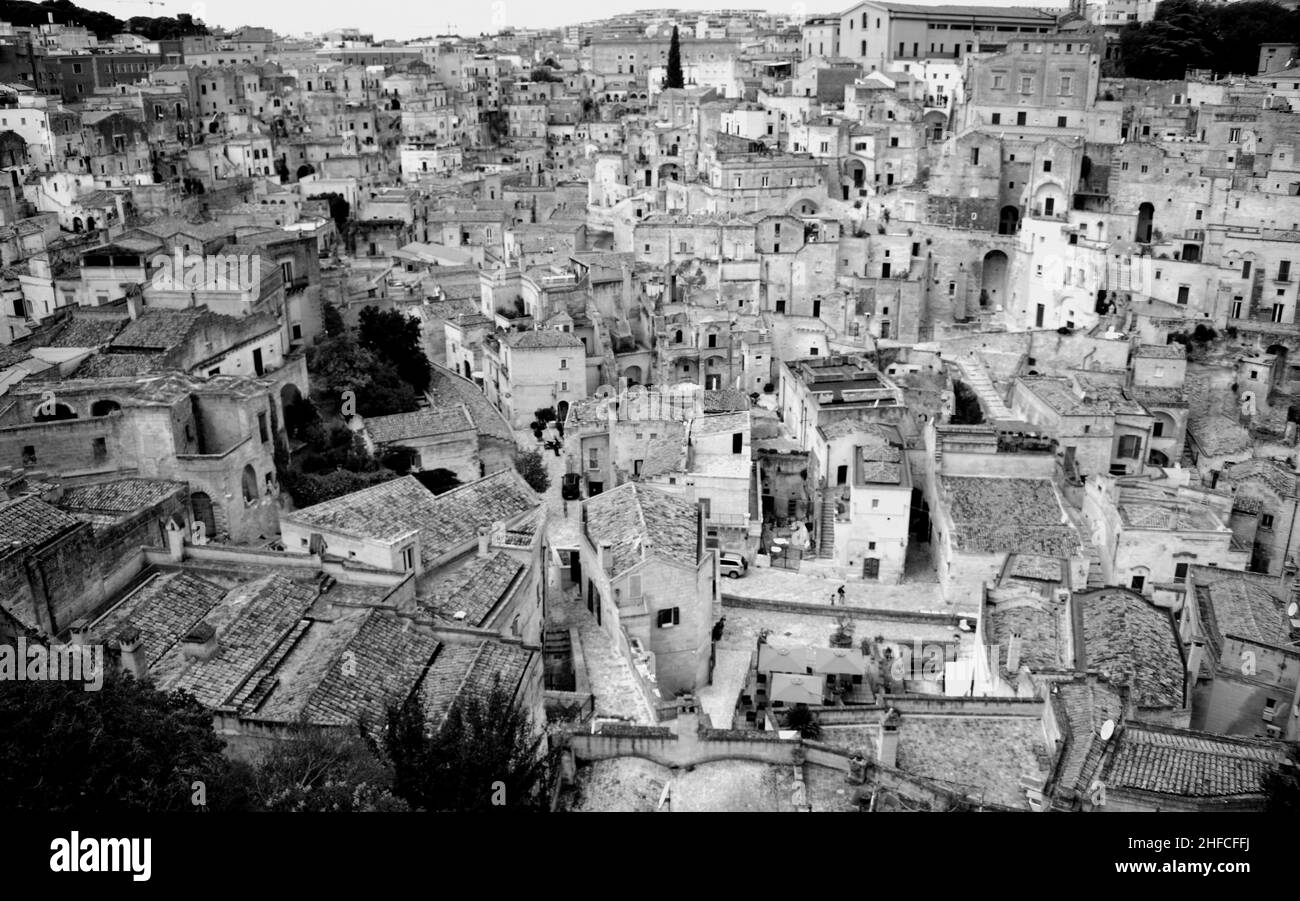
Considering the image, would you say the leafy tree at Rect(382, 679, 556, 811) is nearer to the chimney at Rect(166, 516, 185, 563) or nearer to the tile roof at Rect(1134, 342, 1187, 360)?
the chimney at Rect(166, 516, 185, 563)

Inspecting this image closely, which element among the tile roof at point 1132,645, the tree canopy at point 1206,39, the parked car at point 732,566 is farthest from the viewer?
the tree canopy at point 1206,39

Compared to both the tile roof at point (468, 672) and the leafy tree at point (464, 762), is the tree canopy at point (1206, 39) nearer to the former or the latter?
the tile roof at point (468, 672)

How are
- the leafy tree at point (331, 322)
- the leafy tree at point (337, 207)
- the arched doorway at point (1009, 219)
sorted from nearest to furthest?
the leafy tree at point (331, 322), the arched doorway at point (1009, 219), the leafy tree at point (337, 207)

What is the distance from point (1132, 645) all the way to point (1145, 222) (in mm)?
26217

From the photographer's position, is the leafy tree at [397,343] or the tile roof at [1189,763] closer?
the tile roof at [1189,763]

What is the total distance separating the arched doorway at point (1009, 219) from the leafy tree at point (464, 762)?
36361mm

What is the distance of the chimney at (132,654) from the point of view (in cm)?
1522

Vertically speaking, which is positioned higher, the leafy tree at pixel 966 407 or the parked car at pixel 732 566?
the leafy tree at pixel 966 407

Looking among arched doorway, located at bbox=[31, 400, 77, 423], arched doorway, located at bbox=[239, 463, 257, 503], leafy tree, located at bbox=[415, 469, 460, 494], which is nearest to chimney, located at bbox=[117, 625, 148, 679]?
arched doorway, located at bbox=[239, 463, 257, 503]

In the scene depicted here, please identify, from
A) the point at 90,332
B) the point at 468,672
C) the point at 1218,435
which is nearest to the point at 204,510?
the point at 468,672

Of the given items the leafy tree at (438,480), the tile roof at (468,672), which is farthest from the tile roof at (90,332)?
the tile roof at (468,672)

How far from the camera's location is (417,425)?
1066 inches

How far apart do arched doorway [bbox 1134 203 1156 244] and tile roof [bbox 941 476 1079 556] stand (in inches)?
709
